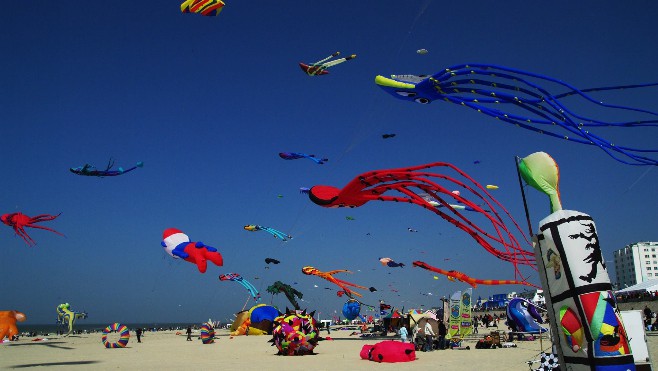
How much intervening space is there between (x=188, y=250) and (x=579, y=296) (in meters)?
25.0

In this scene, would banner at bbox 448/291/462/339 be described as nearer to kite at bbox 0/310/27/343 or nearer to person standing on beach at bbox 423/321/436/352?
person standing on beach at bbox 423/321/436/352

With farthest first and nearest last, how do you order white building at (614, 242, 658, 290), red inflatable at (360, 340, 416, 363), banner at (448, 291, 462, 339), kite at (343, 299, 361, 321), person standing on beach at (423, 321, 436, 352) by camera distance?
white building at (614, 242, 658, 290) < kite at (343, 299, 361, 321) < banner at (448, 291, 462, 339) < person standing on beach at (423, 321, 436, 352) < red inflatable at (360, 340, 416, 363)

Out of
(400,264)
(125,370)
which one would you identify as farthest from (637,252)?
(125,370)

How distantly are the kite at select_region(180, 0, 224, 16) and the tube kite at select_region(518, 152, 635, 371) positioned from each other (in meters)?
11.2

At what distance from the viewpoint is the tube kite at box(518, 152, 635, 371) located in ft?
17.8

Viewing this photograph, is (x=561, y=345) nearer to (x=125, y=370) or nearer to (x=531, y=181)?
(x=531, y=181)

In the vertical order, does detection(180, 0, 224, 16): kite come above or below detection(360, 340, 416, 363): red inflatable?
above

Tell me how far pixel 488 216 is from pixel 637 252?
535ft

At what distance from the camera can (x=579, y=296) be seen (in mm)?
5441

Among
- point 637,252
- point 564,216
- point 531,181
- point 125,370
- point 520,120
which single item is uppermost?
point 637,252

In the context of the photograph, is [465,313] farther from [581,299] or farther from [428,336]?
[581,299]

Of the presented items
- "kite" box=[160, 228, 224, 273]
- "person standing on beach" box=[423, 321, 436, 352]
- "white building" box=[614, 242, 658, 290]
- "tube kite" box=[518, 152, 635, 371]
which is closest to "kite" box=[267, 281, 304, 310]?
"kite" box=[160, 228, 224, 273]

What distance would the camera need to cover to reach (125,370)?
51.0ft

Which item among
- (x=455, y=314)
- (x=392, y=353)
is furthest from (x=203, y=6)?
(x=455, y=314)
